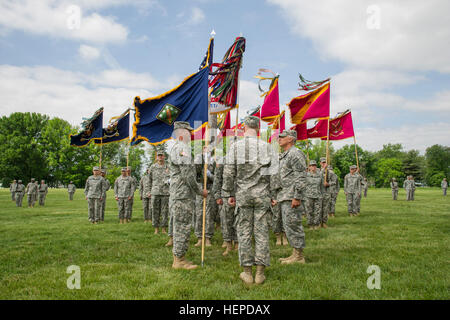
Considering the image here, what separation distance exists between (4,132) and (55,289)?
66.4 metres

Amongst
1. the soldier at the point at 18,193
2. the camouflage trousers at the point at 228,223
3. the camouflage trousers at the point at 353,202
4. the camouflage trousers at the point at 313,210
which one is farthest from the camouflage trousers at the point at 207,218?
the soldier at the point at 18,193

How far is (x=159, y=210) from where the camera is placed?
9180mm

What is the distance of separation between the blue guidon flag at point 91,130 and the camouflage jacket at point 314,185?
884 cm

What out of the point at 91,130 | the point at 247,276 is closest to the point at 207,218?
the point at 247,276

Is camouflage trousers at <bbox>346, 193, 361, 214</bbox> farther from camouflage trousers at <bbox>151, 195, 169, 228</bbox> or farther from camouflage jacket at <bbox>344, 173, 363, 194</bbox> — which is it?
camouflage trousers at <bbox>151, 195, 169, 228</bbox>

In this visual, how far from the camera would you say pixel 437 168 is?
9994cm

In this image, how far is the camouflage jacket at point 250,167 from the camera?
4680mm

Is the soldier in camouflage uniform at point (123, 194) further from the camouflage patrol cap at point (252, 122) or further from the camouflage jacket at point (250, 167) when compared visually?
the camouflage patrol cap at point (252, 122)

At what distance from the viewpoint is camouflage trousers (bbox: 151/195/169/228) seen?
905 cm

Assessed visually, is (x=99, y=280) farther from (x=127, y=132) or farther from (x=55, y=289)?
(x=127, y=132)

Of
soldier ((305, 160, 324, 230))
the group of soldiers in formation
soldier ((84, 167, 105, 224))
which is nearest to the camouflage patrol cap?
the group of soldiers in formation

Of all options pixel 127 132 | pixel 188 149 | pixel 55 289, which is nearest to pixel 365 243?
pixel 188 149

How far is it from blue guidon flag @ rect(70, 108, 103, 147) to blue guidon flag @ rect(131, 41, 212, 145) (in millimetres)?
6285

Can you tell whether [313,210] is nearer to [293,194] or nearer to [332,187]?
[332,187]
